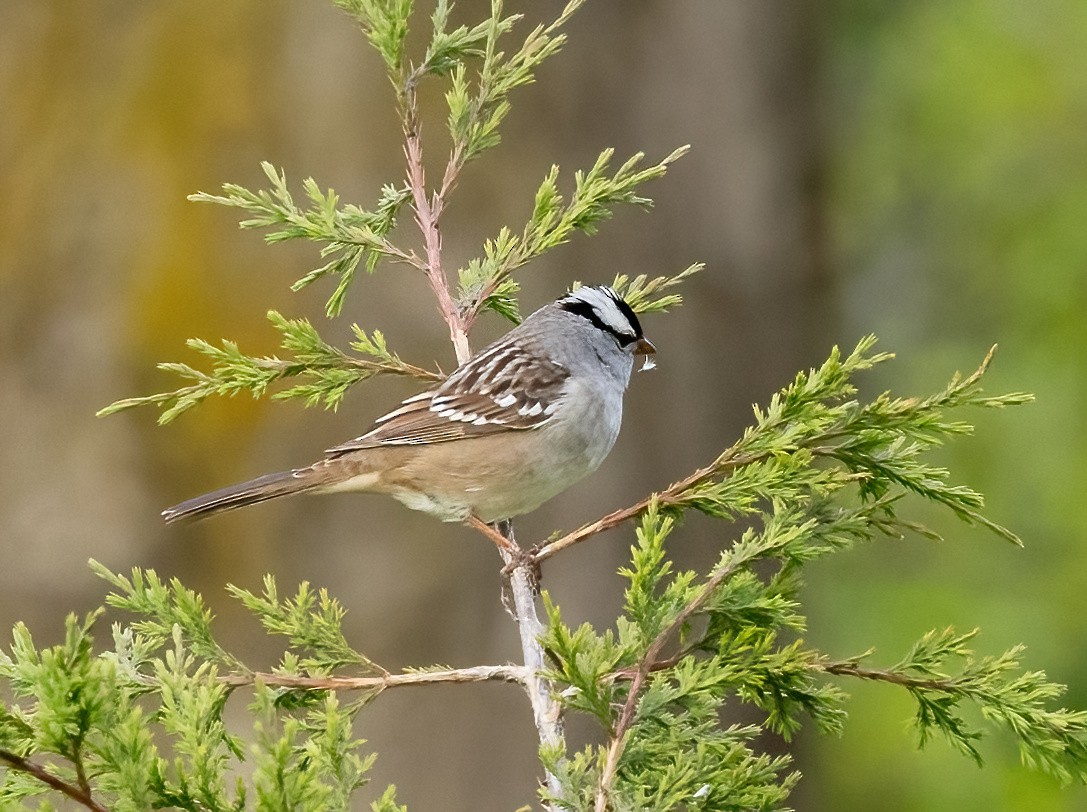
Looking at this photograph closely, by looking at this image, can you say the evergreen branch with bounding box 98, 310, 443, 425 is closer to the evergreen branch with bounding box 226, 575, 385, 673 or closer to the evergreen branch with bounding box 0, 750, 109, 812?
the evergreen branch with bounding box 226, 575, 385, 673

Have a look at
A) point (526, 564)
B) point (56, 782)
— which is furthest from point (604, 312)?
point (56, 782)

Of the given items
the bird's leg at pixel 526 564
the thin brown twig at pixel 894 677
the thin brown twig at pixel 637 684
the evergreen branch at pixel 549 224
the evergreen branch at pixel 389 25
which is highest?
the evergreen branch at pixel 389 25

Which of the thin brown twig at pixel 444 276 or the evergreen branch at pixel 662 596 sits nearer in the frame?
the evergreen branch at pixel 662 596

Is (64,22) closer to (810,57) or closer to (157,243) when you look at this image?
(157,243)

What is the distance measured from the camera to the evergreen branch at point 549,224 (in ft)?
8.69

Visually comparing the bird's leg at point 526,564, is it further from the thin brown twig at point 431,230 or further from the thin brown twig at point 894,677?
the thin brown twig at point 894,677

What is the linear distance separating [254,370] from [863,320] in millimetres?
6261

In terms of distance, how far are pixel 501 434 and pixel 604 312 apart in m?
0.47

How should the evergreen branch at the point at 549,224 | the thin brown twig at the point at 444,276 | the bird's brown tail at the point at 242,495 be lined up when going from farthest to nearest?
the bird's brown tail at the point at 242,495 < the evergreen branch at the point at 549,224 < the thin brown twig at the point at 444,276

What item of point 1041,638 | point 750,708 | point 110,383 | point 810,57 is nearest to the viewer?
point 110,383

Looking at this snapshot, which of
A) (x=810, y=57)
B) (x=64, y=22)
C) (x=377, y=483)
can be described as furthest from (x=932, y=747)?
(x=64, y=22)

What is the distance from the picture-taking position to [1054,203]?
788cm

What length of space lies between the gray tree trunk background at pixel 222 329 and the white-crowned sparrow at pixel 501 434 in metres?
0.80

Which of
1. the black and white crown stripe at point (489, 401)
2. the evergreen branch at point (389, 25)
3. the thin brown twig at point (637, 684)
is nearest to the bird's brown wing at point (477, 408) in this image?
the black and white crown stripe at point (489, 401)
